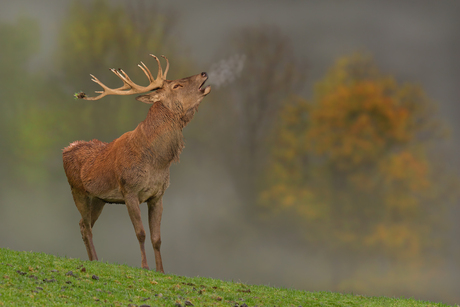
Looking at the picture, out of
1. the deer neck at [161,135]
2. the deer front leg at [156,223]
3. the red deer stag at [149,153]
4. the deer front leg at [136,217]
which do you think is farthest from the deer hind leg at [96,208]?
the deer neck at [161,135]

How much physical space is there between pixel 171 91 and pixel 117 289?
535 centimetres

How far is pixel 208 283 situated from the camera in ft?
39.7

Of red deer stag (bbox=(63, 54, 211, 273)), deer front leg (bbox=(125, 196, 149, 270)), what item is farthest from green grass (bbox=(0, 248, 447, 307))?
red deer stag (bbox=(63, 54, 211, 273))

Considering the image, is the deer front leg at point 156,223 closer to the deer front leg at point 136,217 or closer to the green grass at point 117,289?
the deer front leg at point 136,217

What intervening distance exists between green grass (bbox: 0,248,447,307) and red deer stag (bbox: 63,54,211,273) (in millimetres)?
1693

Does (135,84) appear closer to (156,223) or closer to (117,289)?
(156,223)

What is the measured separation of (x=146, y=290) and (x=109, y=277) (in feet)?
3.45

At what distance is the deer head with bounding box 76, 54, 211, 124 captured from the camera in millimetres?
13562

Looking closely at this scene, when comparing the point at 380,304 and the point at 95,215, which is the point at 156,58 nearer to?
the point at 95,215

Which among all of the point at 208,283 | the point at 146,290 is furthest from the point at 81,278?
the point at 208,283

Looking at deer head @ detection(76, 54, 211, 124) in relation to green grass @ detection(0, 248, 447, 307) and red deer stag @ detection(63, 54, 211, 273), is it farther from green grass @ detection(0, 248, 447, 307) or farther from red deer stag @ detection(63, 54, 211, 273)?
green grass @ detection(0, 248, 447, 307)

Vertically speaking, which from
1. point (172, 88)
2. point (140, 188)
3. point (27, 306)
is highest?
point (172, 88)

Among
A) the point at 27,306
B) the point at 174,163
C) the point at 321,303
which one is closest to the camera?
the point at 27,306

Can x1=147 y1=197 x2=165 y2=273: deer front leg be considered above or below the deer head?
below
